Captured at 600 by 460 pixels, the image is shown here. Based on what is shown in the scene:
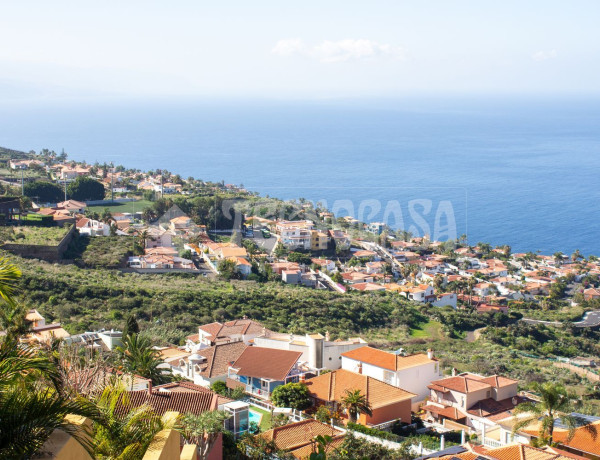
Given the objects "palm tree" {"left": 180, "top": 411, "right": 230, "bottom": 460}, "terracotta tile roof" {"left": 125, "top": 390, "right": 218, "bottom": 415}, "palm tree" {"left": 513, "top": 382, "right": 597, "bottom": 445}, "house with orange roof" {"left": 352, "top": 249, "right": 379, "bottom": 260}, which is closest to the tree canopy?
"terracotta tile roof" {"left": 125, "top": 390, "right": 218, "bottom": 415}

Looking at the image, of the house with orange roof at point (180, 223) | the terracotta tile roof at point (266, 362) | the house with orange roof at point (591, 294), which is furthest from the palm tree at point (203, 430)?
the house with orange roof at point (591, 294)

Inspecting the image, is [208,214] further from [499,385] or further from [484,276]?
[499,385]

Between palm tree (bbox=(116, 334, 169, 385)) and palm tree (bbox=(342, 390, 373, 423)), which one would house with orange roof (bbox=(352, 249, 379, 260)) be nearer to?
palm tree (bbox=(342, 390, 373, 423))

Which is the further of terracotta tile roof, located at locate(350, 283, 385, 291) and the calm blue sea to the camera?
the calm blue sea

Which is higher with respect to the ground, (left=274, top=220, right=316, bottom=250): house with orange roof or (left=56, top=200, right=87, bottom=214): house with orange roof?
(left=56, top=200, right=87, bottom=214): house with orange roof

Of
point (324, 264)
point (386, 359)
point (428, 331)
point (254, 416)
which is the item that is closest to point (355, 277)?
point (324, 264)

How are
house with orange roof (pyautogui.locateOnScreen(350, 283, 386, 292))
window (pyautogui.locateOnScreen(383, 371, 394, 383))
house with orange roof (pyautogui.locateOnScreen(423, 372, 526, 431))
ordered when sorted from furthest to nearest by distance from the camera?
house with orange roof (pyautogui.locateOnScreen(350, 283, 386, 292))
window (pyautogui.locateOnScreen(383, 371, 394, 383))
house with orange roof (pyautogui.locateOnScreen(423, 372, 526, 431))

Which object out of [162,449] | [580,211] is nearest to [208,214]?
[162,449]

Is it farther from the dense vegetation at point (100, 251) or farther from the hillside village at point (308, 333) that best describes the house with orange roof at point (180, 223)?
the dense vegetation at point (100, 251)

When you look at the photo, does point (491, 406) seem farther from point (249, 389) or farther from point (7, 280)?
point (7, 280)
